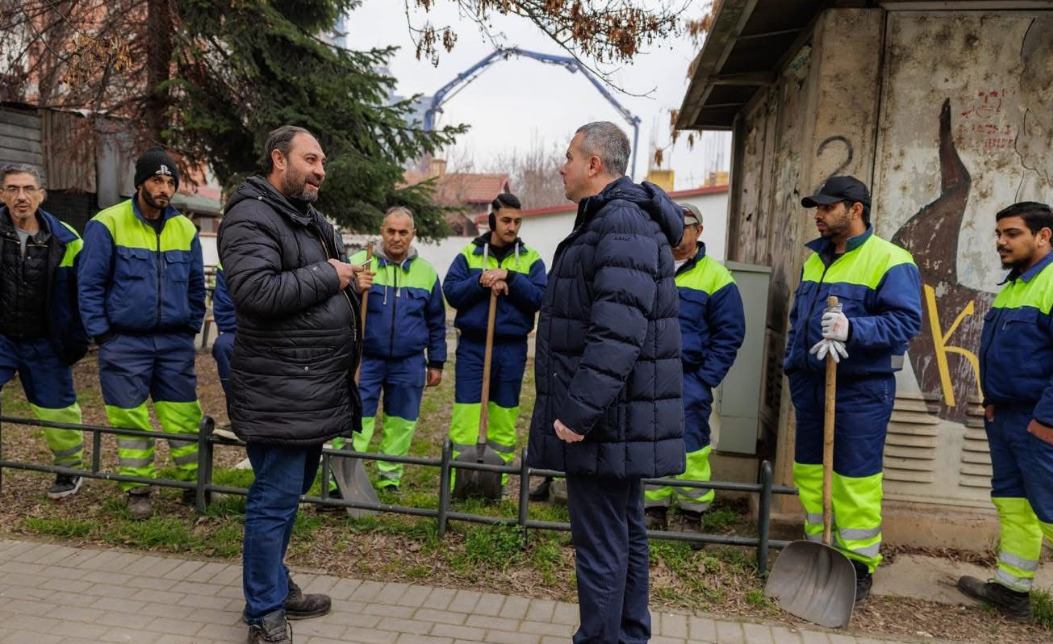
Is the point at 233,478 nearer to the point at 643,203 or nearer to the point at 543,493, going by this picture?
the point at 543,493

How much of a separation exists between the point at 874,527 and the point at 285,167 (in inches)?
129

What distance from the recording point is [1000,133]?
175 inches

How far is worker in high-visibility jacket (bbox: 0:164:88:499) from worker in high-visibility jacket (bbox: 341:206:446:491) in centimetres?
179

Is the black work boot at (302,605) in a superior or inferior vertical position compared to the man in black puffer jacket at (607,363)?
inferior

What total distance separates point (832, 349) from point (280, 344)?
245cm

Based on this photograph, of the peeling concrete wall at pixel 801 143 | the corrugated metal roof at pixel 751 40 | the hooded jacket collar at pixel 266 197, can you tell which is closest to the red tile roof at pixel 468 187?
the corrugated metal roof at pixel 751 40

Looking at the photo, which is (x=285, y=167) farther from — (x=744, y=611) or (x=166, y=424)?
(x=744, y=611)

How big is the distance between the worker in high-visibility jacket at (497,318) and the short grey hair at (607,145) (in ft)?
6.52

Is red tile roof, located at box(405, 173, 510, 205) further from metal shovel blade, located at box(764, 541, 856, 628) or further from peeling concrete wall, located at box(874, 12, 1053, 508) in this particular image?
metal shovel blade, located at box(764, 541, 856, 628)

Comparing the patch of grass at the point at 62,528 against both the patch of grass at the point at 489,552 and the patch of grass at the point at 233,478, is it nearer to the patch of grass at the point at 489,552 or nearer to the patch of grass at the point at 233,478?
the patch of grass at the point at 233,478

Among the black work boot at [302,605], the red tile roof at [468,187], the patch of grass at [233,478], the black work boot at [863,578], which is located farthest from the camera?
the red tile roof at [468,187]

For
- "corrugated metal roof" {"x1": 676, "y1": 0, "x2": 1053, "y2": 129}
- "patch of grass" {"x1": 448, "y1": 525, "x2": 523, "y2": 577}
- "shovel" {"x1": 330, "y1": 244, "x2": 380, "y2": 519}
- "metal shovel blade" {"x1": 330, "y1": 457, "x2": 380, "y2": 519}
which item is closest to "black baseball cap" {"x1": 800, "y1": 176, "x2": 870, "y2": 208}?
"corrugated metal roof" {"x1": 676, "y1": 0, "x2": 1053, "y2": 129}

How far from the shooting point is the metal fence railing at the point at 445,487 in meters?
4.10

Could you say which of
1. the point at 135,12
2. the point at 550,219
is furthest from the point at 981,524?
the point at 550,219
